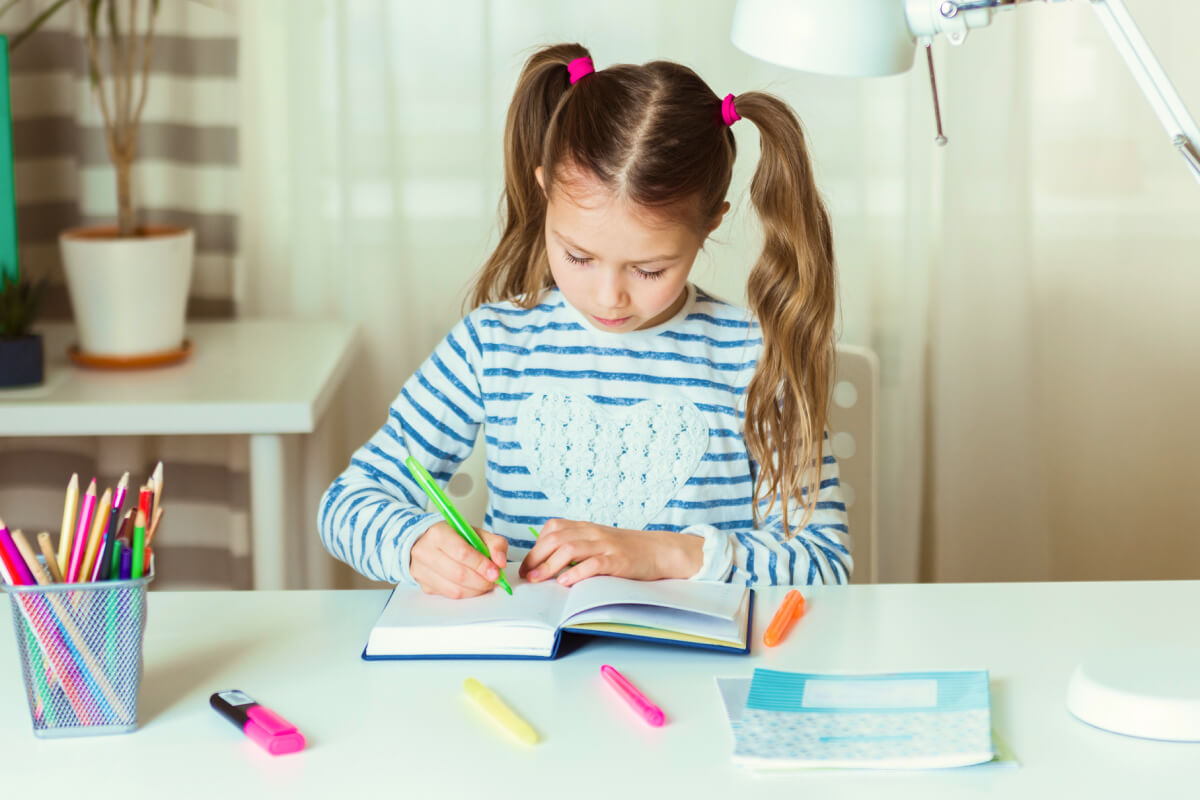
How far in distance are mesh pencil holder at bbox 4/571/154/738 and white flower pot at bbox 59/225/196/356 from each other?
96 centimetres

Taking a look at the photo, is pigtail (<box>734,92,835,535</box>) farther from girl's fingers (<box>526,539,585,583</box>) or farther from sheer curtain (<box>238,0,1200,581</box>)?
sheer curtain (<box>238,0,1200,581</box>)

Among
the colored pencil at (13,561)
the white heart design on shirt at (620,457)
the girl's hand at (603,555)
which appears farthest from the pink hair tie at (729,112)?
the colored pencil at (13,561)

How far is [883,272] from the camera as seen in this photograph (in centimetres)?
200

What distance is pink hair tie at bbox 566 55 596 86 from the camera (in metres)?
1.20

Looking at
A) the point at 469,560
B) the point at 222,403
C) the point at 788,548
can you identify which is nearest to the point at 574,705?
the point at 469,560

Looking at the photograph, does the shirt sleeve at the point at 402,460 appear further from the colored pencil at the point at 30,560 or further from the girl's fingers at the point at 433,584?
the colored pencil at the point at 30,560

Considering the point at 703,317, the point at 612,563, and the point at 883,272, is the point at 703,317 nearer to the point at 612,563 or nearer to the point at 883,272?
the point at 612,563

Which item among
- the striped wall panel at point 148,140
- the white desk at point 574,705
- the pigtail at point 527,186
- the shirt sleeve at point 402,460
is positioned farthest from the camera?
the striped wall panel at point 148,140

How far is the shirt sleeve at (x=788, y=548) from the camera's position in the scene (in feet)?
3.52

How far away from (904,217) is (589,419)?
2.90 feet

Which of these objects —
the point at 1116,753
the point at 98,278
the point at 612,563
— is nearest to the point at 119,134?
the point at 98,278

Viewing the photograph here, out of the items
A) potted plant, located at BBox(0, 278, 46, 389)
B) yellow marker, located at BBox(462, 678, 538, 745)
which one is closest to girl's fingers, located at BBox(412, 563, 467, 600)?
yellow marker, located at BBox(462, 678, 538, 745)

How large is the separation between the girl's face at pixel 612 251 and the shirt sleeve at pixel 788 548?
22 cm

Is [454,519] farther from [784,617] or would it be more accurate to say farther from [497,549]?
[784,617]
